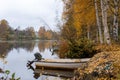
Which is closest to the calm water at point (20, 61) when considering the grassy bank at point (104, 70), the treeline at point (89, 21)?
the grassy bank at point (104, 70)

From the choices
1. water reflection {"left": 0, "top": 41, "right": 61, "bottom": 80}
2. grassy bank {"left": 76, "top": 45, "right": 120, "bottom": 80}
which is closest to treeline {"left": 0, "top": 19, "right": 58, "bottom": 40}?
water reflection {"left": 0, "top": 41, "right": 61, "bottom": 80}

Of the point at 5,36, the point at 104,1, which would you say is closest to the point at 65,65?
the point at 104,1

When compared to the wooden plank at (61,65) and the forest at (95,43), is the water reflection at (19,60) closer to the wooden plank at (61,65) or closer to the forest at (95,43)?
the wooden plank at (61,65)

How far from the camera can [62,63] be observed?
70.8 ft

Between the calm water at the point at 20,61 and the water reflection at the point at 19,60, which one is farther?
the water reflection at the point at 19,60

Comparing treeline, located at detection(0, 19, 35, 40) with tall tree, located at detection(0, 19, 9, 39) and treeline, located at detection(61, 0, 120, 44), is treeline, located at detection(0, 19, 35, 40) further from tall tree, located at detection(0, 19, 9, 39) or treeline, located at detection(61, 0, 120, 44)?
treeline, located at detection(61, 0, 120, 44)

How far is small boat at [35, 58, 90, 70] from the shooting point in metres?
20.1

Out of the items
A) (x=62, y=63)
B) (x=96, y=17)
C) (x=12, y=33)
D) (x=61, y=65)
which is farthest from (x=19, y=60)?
(x=12, y=33)

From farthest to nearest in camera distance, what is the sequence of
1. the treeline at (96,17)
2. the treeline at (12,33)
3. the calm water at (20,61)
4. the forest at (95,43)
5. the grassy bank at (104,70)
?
1. the treeline at (12,33)
2. the treeline at (96,17)
3. the calm water at (20,61)
4. the forest at (95,43)
5. the grassy bank at (104,70)

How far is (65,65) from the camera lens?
2133 cm

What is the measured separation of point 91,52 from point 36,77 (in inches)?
172

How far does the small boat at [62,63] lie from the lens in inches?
792

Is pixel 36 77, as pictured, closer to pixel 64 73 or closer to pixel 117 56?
pixel 64 73

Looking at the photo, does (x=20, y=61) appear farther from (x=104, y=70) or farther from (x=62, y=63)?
(x=104, y=70)
